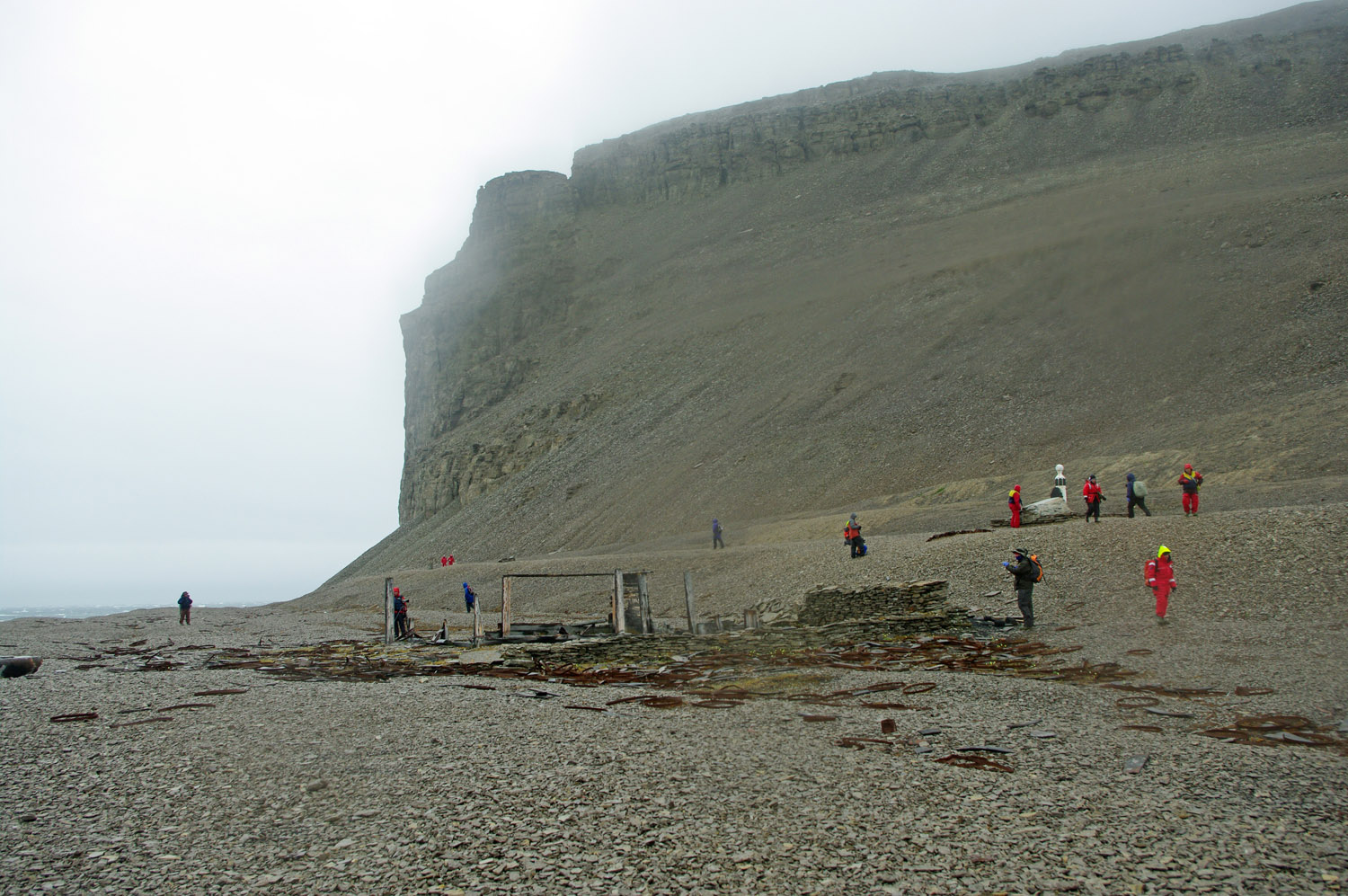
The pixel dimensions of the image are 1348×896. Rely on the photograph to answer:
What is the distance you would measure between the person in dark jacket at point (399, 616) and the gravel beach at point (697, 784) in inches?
347

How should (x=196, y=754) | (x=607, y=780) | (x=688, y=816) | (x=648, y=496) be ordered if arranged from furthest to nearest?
(x=648, y=496), (x=196, y=754), (x=607, y=780), (x=688, y=816)

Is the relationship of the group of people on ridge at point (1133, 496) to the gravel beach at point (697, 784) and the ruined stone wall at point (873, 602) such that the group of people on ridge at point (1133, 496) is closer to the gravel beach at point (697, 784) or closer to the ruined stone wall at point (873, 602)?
the ruined stone wall at point (873, 602)

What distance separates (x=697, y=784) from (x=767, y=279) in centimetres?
6976

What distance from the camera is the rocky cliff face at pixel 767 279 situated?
48812mm

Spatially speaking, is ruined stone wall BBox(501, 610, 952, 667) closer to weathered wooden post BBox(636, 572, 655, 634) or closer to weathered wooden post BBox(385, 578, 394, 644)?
weathered wooden post BBox(636, 572, 655, 634)

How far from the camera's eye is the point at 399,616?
2166 centimetres

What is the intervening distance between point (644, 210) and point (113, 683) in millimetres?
89748

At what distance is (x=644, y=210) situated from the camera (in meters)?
96.2

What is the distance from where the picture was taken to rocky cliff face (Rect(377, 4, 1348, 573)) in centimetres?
4881

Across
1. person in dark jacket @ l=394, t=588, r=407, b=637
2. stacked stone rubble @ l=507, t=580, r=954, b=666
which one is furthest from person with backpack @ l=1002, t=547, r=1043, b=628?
person in dark jacket @ l=394, t=588, r=407, b=637

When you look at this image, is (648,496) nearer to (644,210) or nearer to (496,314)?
(496,314)

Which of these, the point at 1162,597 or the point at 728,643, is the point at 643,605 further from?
the point at 1162,597

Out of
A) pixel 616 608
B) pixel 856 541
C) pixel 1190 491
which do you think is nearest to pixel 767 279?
pixel 856 541

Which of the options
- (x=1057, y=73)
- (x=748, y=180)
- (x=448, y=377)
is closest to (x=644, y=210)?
(x=748, y=180)
